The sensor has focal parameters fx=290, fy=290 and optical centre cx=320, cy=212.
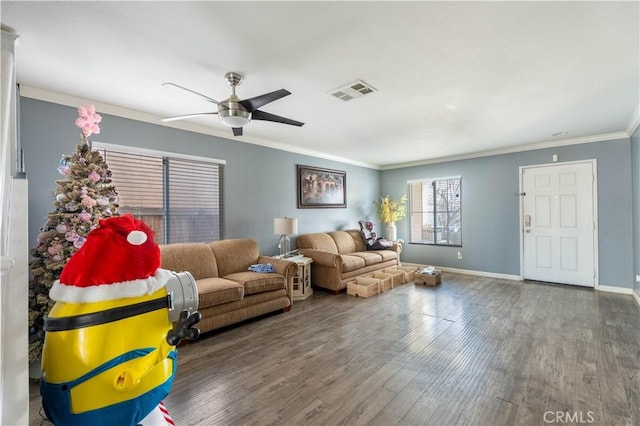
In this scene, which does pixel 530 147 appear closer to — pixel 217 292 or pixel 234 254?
pixel 234 254

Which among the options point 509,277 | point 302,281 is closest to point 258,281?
point 302,281

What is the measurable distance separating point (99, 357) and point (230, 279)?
2.42 metres

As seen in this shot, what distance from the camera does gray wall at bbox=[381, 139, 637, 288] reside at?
171 inches

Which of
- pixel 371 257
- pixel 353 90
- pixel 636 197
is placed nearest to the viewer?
pixel 353 90

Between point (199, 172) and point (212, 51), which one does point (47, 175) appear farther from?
point (212, 51)

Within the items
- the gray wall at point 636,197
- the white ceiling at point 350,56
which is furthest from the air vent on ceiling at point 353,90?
the gray wall at point 636,197

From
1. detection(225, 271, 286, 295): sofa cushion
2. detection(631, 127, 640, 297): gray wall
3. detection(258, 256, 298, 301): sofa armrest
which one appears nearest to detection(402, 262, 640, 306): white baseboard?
detection(631, 127, 640, 297): gray wall

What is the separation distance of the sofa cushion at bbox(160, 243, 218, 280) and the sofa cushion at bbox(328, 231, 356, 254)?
252 cm

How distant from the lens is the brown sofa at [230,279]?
9.73 ft

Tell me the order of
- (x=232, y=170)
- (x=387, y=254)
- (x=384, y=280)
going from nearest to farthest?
(x=232, y=170) → (x=384, y=280) → (x=387, y=254)

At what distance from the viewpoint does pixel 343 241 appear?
5.67 m

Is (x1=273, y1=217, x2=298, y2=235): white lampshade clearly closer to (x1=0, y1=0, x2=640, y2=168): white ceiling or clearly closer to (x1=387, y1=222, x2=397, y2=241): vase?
(x1=0, y1=0, x2=640, y2=168): white ceiling

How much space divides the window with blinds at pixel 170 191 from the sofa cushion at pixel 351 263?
1.94 meters

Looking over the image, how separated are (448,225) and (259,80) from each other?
512 centimetres
